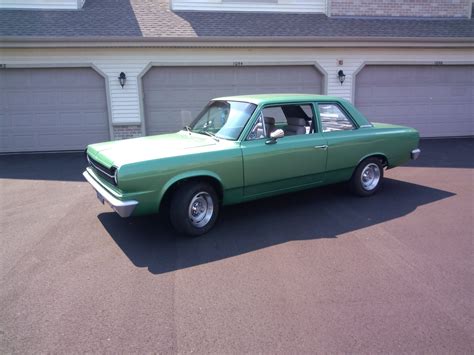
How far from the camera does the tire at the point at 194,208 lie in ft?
14.3

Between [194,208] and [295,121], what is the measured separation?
2.22 m

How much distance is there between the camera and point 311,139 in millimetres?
5305

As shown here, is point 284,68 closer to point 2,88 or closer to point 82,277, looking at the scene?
point 2,88

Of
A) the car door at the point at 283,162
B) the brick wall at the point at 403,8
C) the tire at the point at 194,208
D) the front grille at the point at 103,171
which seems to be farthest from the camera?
the brick wall at the point at 403,8

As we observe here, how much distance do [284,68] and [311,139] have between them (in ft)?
19.9

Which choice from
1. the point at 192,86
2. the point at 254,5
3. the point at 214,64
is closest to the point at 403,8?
the point at 254,5

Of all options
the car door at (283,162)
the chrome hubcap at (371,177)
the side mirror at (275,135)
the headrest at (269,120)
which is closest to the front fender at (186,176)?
the car door at (283,162)

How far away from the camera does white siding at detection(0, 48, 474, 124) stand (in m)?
9.78

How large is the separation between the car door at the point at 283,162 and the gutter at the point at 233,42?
553 centimetres

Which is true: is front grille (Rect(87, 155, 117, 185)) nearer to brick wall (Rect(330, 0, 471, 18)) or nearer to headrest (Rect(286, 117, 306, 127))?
headrest (Rect(286, 117, 306, 127))

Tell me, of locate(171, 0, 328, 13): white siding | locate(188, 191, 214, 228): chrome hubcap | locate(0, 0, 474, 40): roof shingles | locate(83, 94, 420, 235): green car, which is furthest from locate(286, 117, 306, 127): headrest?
locate(171, 0, 328, 13): white siding

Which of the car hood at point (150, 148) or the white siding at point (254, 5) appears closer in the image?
the car hood at point (150, 148)

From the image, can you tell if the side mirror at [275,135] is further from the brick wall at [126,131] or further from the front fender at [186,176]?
the brick wall at [126,131]

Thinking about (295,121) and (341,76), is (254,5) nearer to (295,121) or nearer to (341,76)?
(341,76)
